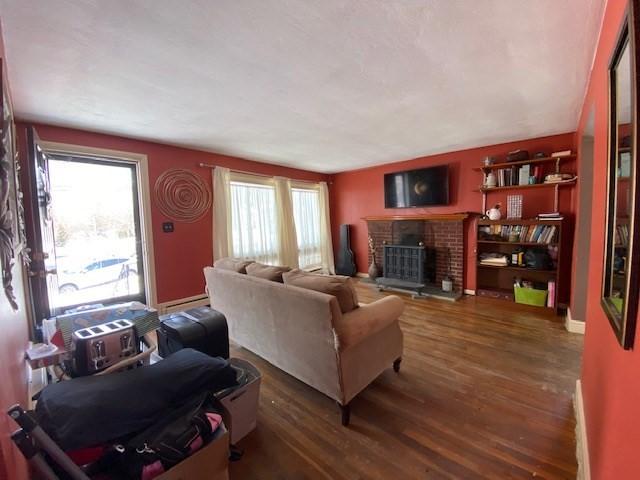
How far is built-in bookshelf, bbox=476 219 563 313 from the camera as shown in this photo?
3410 mm

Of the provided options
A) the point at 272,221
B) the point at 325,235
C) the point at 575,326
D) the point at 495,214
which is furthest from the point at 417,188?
the point at 575,326

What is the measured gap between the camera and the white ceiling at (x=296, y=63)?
1.35 meters

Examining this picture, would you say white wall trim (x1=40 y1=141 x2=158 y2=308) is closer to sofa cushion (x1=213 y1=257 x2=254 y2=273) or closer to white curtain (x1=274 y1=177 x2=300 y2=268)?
sofa cushion (x1=213 y1=257 x2=254 y2=273)

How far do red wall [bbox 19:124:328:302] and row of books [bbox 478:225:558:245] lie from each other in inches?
161

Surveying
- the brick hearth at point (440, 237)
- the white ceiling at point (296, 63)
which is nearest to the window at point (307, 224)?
the brick hearth at point (440, 237)

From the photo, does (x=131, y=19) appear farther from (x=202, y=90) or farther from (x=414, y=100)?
(x=414, y=100)

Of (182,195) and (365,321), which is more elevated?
(182,195)

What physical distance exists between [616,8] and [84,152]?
4.19 metres

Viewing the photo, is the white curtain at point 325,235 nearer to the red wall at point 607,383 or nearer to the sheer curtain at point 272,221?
the sheer curtain at point 272,221

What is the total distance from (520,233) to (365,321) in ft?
10.4

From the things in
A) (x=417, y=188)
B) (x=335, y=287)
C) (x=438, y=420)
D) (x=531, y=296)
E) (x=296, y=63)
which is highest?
(x=296, y=63)

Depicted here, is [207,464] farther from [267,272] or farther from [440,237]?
[440,237]

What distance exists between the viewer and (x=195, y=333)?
184 cm

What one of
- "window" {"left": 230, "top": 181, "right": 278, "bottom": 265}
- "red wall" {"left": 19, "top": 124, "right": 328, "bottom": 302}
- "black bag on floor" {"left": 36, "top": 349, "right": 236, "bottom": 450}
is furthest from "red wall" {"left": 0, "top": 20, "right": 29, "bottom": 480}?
"window" {"left": 230, "top": 181, "right": 278, "bottom": 265}
